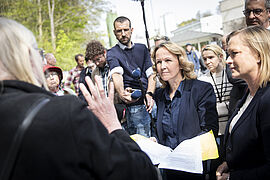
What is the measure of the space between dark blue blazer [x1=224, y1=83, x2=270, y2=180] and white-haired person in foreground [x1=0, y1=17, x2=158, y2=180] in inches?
36.0

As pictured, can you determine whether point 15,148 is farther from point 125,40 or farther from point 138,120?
point 125,40

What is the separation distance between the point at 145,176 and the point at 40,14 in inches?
762

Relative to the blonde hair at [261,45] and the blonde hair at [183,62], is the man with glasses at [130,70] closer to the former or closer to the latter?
the blonde hair at [183,62]

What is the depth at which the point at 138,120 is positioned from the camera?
13.3 feet

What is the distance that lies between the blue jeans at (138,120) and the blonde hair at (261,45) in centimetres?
233

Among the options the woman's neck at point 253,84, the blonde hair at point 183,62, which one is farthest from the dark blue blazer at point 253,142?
the blonde hair at point 183,62

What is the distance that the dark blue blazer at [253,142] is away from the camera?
1.65 m

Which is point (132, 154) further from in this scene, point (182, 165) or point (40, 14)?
point (40, 14)

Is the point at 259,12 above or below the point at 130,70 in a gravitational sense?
above

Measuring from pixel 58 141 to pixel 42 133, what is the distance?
0.07 m

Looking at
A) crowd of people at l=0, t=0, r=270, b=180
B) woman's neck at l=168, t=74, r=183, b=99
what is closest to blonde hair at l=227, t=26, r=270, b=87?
crowd of people at l=0, t=0, r=270, b=180

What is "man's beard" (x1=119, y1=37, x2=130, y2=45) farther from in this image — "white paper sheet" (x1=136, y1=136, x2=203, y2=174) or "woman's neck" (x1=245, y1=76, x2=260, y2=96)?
"woman's neck" (x1=245, y1=76, x2=260, y2=96)

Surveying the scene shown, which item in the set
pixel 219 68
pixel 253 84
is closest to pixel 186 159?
pixel 253 84

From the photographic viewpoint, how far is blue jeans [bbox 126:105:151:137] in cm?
404
